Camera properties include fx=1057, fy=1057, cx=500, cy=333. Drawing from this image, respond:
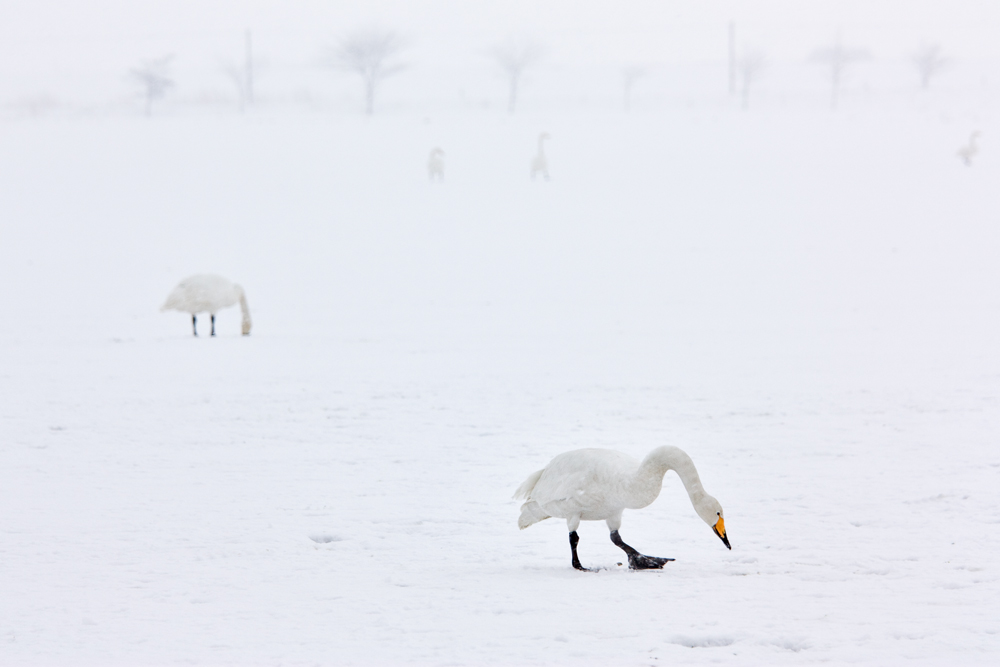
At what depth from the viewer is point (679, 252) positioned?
860 inches

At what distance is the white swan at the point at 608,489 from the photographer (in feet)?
15.6

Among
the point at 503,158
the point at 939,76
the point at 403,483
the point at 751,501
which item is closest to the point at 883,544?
the point at 751,501

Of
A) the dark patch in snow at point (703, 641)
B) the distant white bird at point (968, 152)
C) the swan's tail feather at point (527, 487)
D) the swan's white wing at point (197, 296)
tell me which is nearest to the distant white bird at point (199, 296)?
the swan's white wing at point (197, 296)

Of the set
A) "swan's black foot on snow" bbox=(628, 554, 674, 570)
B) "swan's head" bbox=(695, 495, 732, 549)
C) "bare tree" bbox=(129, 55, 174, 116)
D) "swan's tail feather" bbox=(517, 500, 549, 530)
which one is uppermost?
"bare tree" bbox=(129, 55, 174, 116)

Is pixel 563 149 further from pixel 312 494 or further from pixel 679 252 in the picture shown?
pixel 312 494

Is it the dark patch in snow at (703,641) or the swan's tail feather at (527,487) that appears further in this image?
the swan's tail feather at (527,487)

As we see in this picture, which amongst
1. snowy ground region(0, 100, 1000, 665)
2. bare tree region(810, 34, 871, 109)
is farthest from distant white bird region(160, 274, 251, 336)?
bare tree region(810, 34, 871, 109)

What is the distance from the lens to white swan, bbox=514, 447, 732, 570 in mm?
4754

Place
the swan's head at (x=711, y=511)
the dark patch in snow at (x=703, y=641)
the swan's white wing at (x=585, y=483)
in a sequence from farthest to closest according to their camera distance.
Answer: the swan's white wing at (x=585, y=483) → the swan's head at (x=711, y=511) → the dark patch in snow at (x=703, y=641)

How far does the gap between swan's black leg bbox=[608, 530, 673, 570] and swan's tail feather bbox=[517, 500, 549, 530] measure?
0.38 metres

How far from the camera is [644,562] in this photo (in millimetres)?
5109

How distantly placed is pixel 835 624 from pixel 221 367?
8.74m

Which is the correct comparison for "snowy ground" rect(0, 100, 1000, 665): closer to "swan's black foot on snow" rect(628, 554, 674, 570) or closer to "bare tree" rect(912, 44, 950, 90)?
"swan's black foot on snow" rect(628, 554, 674, 570)

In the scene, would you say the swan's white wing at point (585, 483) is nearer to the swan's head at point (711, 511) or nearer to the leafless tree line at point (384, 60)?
the swan's head at point (711, 511)
